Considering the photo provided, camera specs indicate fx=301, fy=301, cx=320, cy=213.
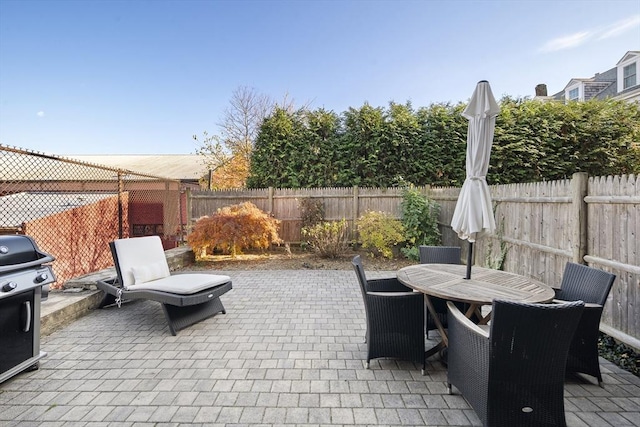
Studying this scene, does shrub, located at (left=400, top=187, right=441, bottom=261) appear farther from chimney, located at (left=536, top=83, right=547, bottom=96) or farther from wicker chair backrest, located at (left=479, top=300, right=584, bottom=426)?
chimney, located at (left=536, top=83, right=547, bottom=96)

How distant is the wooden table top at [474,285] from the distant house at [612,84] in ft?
35.6

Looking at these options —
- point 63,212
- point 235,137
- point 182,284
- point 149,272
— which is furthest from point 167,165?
point 182,284

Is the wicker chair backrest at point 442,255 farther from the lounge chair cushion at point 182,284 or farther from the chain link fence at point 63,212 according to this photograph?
the chain link fence at point 63,212

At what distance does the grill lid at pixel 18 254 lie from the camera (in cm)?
238

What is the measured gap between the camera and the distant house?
11.9 metres

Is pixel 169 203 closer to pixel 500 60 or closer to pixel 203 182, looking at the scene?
pixel 203 182

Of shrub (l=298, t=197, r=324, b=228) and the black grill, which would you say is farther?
shrub (l=298, t=197, r=324, b=228)

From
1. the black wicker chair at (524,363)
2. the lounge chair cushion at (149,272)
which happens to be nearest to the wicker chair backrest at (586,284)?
the black wicker chair at (524,363)

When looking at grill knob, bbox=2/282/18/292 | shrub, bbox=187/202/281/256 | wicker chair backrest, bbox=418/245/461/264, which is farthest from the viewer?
shrub, bbox=187/202/281/256

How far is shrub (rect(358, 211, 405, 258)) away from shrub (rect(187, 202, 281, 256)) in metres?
2.36

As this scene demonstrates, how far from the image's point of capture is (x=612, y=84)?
13.8 meters

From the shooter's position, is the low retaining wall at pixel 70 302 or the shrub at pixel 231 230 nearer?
the low retaining wall at pixel 70 302

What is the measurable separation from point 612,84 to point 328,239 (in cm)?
1596

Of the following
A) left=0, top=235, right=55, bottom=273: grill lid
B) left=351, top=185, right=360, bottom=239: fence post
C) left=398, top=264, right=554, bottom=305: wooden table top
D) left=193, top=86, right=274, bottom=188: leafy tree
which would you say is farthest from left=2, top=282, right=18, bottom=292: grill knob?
left=193, top=86, right=274, bottom=188: leafy tree
